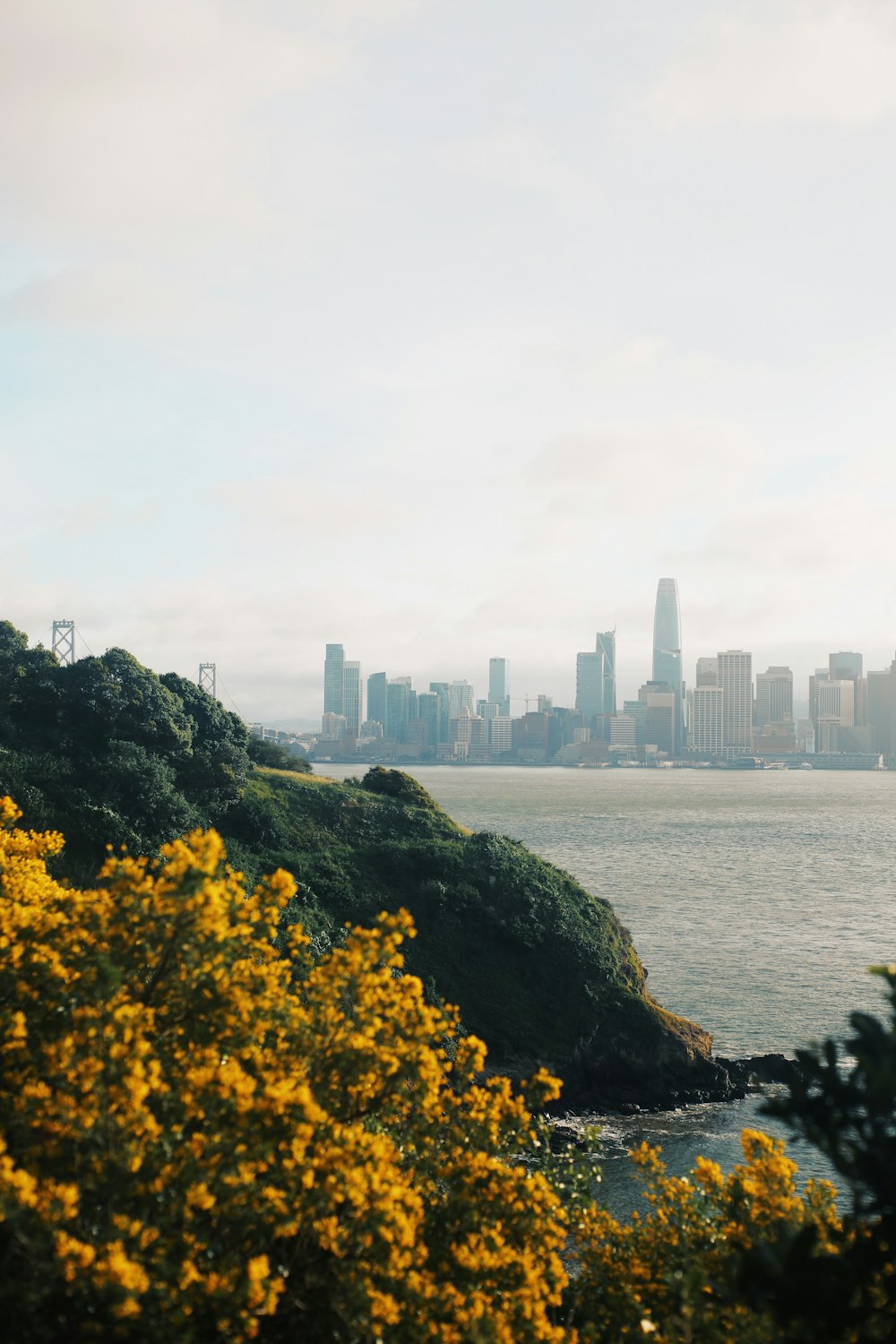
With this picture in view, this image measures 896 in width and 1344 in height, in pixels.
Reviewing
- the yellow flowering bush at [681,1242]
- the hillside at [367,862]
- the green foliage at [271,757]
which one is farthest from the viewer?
the green foliage at [271,757]

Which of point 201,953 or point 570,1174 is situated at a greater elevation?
point 201,953

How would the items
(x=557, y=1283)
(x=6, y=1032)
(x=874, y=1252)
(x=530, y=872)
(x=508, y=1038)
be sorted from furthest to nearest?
(x=530, y=872), (x=508, y=1038), (x=557, y=1283), (x=6, y=1032), (x=874, y=1252)

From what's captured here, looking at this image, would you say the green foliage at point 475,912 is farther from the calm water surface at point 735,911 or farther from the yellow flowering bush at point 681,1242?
the yellow flowering bush at point 681,1242

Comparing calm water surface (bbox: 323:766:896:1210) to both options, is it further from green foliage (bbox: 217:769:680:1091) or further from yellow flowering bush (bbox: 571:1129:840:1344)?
Result: yellow flowering bush (bbox: 571:1129:840:1344)

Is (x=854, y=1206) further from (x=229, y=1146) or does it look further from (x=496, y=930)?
(x=496, y=930)

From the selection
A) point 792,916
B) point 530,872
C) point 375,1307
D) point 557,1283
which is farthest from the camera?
point 792,916

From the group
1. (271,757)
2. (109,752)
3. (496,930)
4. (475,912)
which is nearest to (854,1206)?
(496,930)

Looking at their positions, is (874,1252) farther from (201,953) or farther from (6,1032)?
(6,1032)

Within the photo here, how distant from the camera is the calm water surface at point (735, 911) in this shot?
41.8m

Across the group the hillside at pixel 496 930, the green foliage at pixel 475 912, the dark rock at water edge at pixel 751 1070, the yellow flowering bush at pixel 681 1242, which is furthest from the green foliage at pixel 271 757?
the yellow flowering bush at pixel 681 1242

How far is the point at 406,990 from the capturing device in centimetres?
1146

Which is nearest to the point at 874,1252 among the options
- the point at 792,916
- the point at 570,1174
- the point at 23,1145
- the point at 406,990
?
the point at 406,990

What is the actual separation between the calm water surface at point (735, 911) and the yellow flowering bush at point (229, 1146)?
892 inches

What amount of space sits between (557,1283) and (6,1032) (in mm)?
7109
